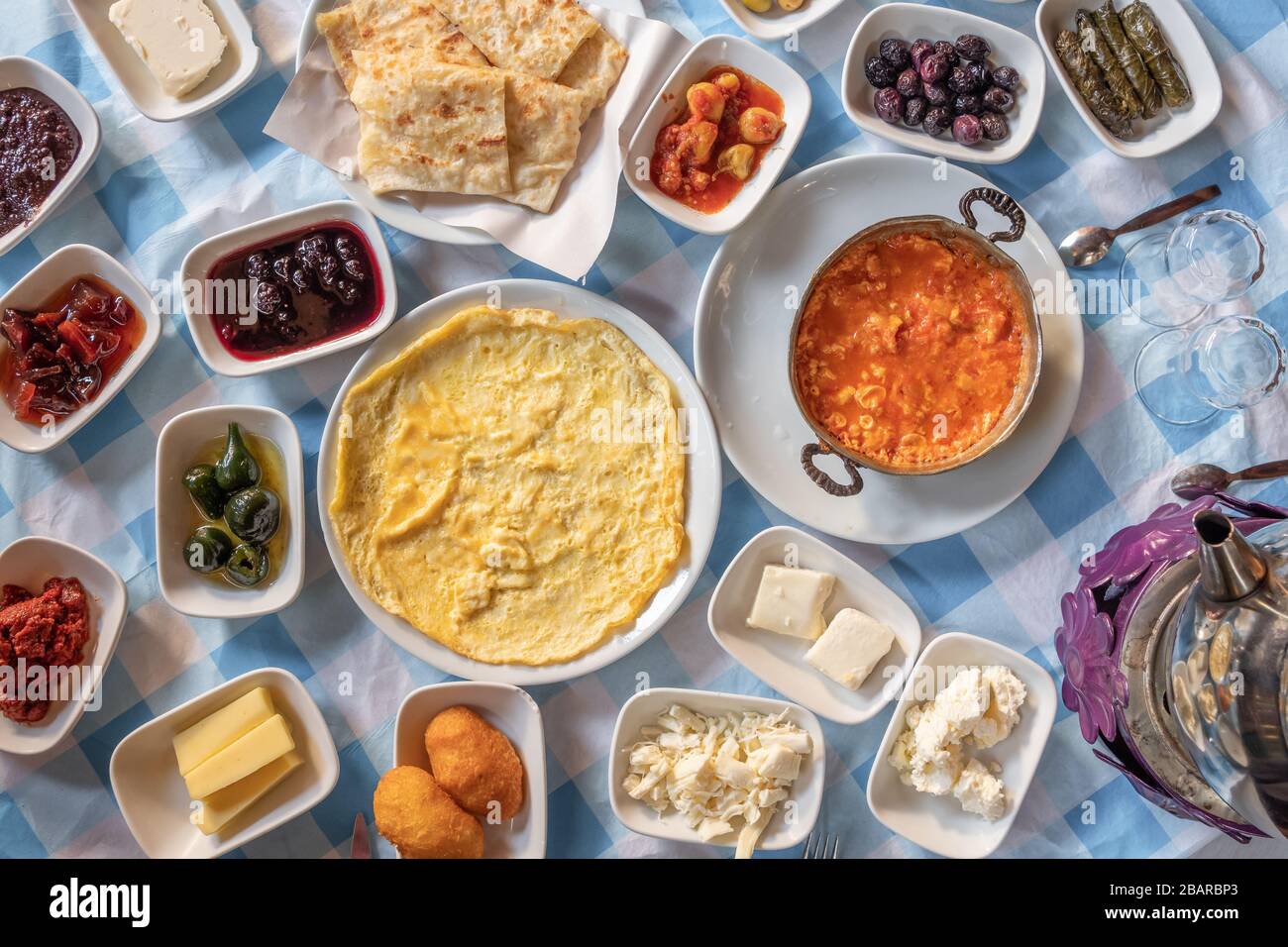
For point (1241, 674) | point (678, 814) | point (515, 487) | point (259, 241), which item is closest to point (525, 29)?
point (259, 241)

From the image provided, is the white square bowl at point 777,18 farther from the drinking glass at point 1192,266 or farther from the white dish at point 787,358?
the drinking glass at point 1192,266

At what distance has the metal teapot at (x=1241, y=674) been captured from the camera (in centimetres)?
235

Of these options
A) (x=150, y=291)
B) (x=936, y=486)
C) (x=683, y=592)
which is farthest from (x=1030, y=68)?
(x=150, y=291)

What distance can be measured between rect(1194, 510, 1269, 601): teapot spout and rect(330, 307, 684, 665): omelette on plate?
1.70 meters

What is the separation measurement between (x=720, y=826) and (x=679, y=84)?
2693 mm

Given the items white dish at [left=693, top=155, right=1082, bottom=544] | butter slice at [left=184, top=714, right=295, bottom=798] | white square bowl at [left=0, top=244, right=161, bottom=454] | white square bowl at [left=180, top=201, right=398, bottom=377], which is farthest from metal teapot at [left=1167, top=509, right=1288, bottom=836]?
white square bowl at [left=0, top=244, right=161, bottom=454]

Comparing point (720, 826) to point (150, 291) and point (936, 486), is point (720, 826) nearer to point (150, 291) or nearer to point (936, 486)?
point (936, 486)

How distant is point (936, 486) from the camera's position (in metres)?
Answer: 3.54

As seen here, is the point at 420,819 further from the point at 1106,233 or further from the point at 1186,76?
the point at 1186,76

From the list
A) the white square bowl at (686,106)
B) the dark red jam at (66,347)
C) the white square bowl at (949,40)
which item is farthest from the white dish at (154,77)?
the white square bowl at (949,40)

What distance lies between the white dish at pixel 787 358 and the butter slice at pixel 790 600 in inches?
8.1

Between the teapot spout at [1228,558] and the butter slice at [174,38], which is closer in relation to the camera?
the teapot spout at [1228,558]

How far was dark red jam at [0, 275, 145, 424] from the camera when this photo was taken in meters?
3.52

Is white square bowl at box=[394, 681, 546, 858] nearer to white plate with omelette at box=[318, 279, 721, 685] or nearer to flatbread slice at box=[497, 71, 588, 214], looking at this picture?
white plate with omelette at box=[318, 279, 721, 685]
